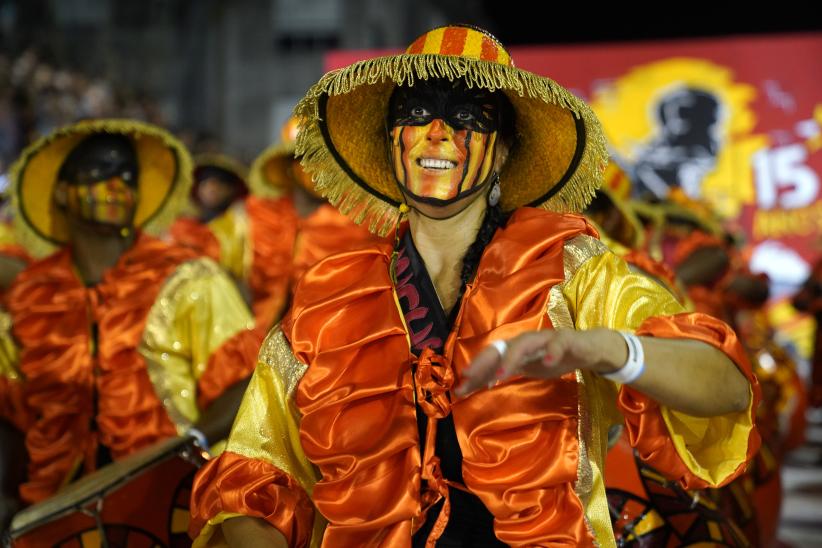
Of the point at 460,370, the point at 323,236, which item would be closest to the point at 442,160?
the point at 460,370

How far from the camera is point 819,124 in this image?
13.1 metres

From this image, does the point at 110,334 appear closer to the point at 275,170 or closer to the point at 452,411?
the point at 452,411

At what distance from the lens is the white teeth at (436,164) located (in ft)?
9.14

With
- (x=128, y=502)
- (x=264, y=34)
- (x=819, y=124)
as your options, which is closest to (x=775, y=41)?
(x=819, y=124)

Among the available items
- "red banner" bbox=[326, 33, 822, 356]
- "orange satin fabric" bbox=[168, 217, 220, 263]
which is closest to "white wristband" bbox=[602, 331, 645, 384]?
"orange satin fabric" bbox=[168, 217, 220, 263]

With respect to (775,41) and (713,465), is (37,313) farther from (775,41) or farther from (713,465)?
(775,41)

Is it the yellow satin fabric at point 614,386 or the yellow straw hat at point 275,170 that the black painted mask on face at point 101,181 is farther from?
the yellow straw hat at point 275,170

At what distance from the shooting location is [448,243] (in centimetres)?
285

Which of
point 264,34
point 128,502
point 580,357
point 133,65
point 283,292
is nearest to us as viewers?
A: point 580,357

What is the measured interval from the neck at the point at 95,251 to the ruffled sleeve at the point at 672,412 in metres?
2.45

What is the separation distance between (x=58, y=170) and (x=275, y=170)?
3887 mm

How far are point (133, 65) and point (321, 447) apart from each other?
681 inches

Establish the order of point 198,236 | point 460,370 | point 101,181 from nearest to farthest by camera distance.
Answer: point 460,370 < point 101,181 < point 198,236

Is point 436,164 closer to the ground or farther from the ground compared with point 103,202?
farther from the ground
